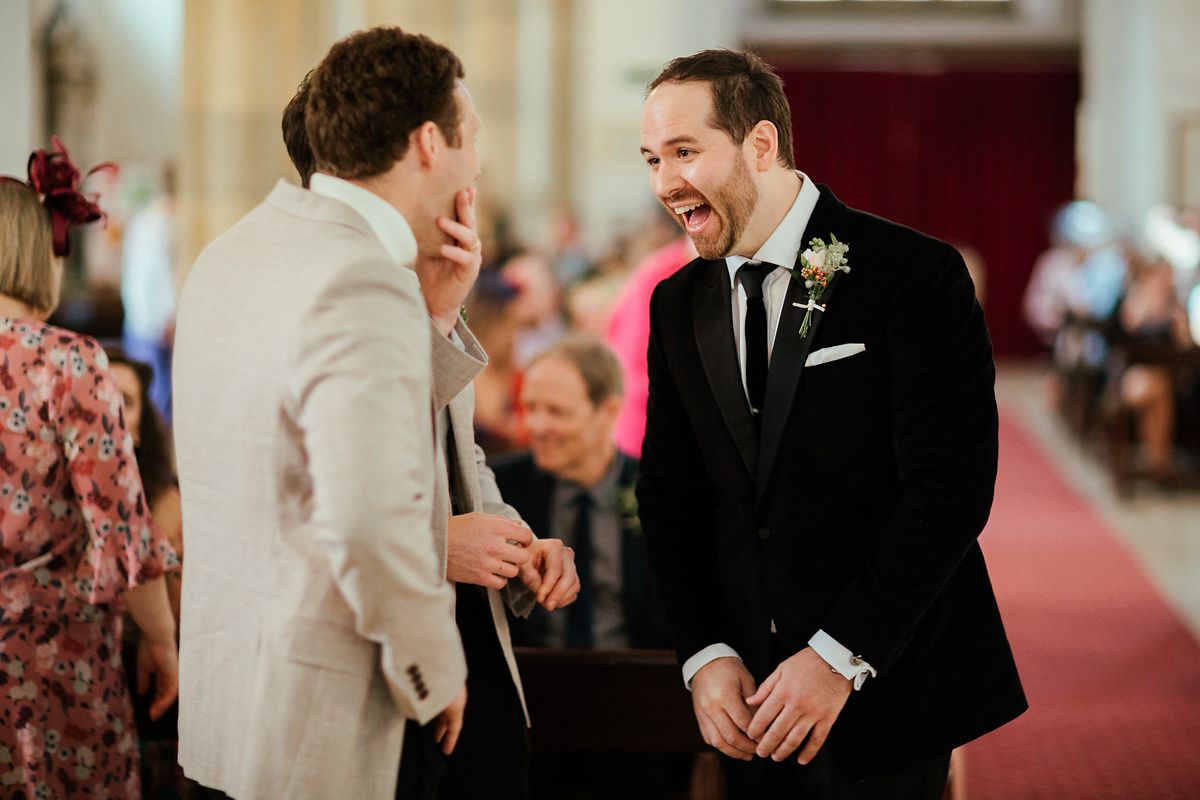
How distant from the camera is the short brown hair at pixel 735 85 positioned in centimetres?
206

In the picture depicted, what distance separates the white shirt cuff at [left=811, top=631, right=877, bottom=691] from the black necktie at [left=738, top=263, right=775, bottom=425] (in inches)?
13.3

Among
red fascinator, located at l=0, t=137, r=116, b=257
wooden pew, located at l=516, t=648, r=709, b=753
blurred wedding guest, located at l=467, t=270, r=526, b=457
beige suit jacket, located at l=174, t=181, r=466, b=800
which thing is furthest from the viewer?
blurred wedding guest, located at l=467, t=270, r=526, b=457

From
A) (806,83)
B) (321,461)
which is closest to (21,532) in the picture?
(321,461)

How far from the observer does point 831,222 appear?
2094 millimetres

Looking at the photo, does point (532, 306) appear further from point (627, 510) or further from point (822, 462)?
point (822, 462)

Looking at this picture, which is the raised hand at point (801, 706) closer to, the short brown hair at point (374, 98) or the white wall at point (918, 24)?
the short brown hair at point (374, 98)

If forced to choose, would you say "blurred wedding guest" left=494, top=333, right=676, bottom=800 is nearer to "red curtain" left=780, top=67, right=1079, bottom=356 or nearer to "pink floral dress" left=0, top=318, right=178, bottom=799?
"pink floral dress" left=0, top=318, right=178, bottom=799

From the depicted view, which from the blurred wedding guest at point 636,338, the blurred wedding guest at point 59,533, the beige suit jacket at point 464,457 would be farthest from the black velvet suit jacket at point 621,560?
the blurred wedding guest at point 636,338

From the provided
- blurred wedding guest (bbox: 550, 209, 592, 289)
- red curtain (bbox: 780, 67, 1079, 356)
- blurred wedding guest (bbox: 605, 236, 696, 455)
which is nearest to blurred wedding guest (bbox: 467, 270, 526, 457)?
blurred wedding guest (bbox: 605, 236, 696, 455)

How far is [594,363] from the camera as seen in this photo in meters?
4.00

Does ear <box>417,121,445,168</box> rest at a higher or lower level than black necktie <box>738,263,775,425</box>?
higher

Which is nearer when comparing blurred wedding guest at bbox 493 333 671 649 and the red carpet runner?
blurred wedding guest at bbox 493 333 671 649

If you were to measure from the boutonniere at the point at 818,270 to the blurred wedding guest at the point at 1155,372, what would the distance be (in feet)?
27.4

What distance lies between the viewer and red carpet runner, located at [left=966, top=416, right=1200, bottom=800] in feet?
14.7
